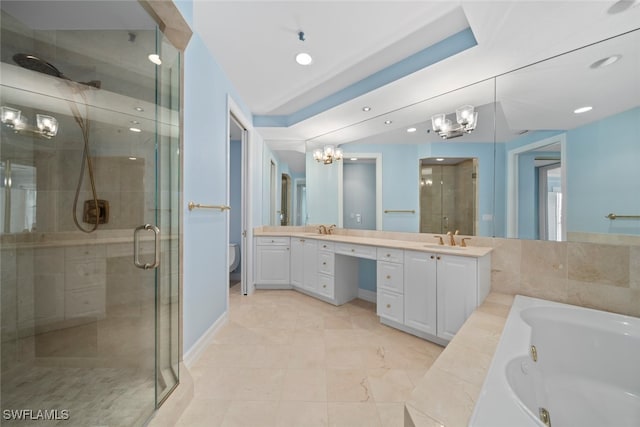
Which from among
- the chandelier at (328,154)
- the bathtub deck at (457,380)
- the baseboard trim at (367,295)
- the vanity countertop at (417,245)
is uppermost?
the chandelier at (328,154)

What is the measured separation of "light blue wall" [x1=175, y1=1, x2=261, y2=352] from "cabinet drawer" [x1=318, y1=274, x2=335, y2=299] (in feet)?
3.64

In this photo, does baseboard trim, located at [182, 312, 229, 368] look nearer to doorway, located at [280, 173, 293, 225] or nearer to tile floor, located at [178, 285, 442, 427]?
tile floor, located at [178, 285, 442, 427]

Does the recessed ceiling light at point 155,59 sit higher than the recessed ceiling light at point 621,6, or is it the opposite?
the recessed ceiling light at point 621,6

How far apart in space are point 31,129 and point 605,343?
12.5 ft

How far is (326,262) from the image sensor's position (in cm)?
270

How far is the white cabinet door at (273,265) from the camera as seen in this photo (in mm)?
3105

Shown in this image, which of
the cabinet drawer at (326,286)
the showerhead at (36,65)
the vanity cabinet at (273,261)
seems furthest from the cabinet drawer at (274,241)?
the showerhead at (36,65)

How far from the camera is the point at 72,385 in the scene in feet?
4.07

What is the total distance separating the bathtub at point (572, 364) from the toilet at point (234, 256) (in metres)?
3.18

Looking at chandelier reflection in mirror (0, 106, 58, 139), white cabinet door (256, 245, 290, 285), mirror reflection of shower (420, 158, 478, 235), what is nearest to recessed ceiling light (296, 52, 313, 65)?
mirror reflection of shower (420, 158, 478, 235)

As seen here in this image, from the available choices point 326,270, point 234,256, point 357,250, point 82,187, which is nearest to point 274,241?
point 234,256

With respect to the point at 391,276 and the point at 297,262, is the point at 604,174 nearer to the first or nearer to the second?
the point at 391,276

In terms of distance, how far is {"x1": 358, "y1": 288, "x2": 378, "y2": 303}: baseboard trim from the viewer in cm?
275

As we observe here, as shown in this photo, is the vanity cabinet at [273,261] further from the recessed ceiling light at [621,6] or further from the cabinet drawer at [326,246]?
the recessed ceiling light at [621,6]
